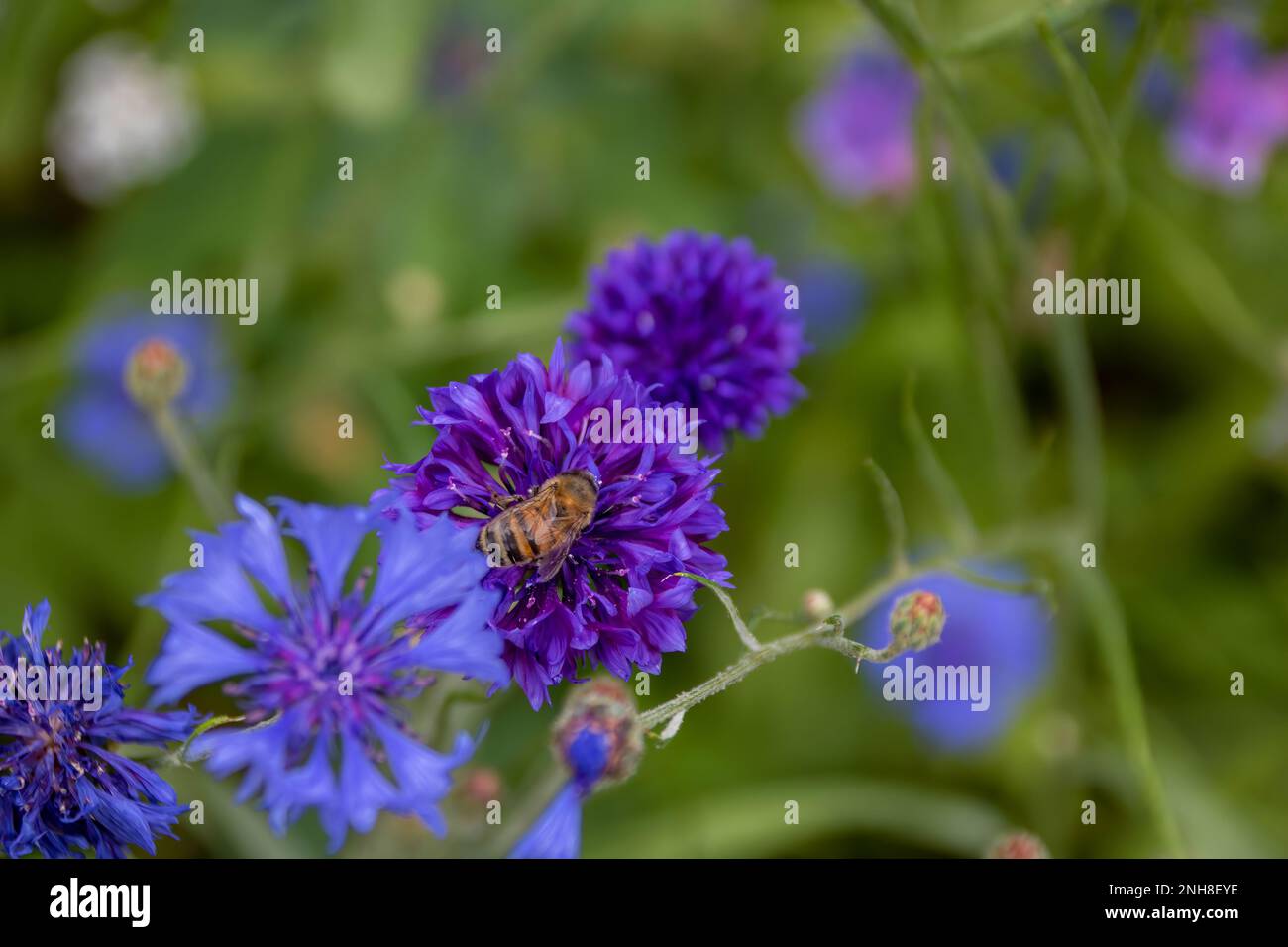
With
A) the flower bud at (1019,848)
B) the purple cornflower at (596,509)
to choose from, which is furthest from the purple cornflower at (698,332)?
the flower bud at (1019,848)

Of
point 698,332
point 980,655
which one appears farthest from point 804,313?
point 698,332

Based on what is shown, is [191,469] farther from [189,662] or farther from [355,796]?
[355,796]

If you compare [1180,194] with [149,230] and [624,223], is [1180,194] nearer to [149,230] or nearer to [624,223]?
[624,223]

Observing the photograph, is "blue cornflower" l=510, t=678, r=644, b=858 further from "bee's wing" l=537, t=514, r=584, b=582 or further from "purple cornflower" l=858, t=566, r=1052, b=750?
"purple cornflower" l=858, t=566, r=1052, b=750

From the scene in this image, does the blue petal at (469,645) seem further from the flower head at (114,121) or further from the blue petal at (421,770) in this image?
the flower head at (114,121)

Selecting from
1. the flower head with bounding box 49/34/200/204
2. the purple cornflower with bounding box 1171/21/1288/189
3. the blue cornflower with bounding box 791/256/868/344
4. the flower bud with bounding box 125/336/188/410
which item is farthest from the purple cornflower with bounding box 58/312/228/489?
the purple cornflower with bounding box 1171/21/1288/189

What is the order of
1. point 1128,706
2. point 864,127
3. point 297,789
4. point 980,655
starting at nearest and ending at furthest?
point 297,789, point 1128,706, point 980,655, point 864,127
